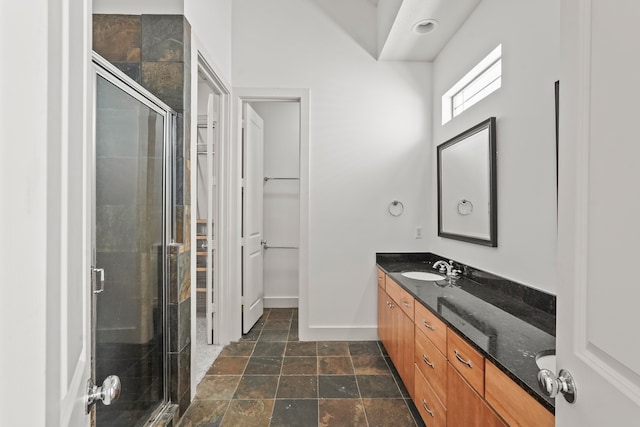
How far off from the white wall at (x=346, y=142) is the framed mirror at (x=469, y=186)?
0.33m

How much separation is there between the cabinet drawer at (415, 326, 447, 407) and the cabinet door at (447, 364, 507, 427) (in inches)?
2.2

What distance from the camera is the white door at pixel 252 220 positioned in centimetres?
305

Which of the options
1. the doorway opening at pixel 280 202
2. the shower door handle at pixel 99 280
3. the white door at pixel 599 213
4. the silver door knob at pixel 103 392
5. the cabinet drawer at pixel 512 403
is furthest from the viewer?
the doorway opening at pixel 280 202

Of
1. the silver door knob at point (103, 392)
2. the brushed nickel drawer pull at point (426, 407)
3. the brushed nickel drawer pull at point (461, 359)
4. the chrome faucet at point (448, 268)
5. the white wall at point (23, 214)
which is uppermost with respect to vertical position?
the white wall at point (23, 214)

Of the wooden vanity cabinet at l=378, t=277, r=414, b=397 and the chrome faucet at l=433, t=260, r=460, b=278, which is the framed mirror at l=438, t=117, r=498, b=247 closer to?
the chrome faucet at l=433, t=260, r=460, b=278

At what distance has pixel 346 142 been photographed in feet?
9.77

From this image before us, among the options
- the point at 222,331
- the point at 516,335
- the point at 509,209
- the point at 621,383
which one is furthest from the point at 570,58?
the point at 222,331

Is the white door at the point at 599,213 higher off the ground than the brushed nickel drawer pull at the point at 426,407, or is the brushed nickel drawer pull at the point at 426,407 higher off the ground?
the white door at the point at 599,213

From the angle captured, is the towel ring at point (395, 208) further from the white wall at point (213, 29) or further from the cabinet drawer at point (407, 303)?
the white wall at point (213, 29)

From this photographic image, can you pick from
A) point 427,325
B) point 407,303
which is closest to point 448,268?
point 407,303

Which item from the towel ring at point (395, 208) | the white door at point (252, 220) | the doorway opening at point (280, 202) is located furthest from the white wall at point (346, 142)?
the doorway opening at point (280, 202)

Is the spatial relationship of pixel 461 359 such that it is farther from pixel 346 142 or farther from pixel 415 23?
pixel 415 23

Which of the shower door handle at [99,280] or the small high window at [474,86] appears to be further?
the small high window at [474,86]

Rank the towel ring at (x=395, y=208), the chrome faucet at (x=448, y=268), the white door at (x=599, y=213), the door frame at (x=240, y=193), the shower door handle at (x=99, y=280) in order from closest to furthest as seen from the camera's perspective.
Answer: the white door at (x=599, y=213)
the shower door handle at (x=99, y=280)
the chrome faucet at (x=448, y=268)
the door frame at (x=240, y=193)
the towel ring at (x=395, y=208)
